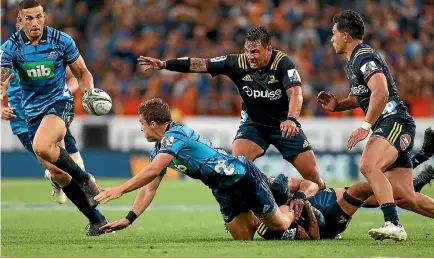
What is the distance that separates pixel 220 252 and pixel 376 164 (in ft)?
6.58

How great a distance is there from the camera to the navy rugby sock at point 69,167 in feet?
34.7

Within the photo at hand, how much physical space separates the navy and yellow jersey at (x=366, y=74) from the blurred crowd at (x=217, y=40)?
1272 centimetres

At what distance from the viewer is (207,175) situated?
368 inches

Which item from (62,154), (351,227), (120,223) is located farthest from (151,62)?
(351,227)

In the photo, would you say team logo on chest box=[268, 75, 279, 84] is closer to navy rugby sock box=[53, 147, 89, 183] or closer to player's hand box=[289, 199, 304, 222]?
player's hand box=[289, 199, 304, 222]

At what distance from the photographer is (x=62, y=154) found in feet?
34.8

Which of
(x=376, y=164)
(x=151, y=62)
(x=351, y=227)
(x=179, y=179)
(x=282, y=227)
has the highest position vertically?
(x=151, y=62)

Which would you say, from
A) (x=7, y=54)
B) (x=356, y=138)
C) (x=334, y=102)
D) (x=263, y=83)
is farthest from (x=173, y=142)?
(x=7, y=54)

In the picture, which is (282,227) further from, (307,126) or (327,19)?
(327,19)

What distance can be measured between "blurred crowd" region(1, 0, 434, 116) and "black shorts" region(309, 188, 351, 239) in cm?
1267

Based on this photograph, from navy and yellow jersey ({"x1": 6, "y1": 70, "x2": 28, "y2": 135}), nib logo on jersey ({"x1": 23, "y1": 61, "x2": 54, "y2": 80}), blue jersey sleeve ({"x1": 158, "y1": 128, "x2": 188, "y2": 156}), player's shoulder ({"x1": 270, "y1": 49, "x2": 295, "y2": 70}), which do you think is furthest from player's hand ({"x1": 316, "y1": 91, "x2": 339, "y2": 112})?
navy and yellow jersey ({"x1": 6, "y1": 70, "x2": 28, "y2": 135})

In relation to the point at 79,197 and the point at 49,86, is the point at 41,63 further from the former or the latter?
the point at 79,197

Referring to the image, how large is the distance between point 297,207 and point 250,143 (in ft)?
5.45

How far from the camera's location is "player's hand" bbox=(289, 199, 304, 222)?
9859 mm
